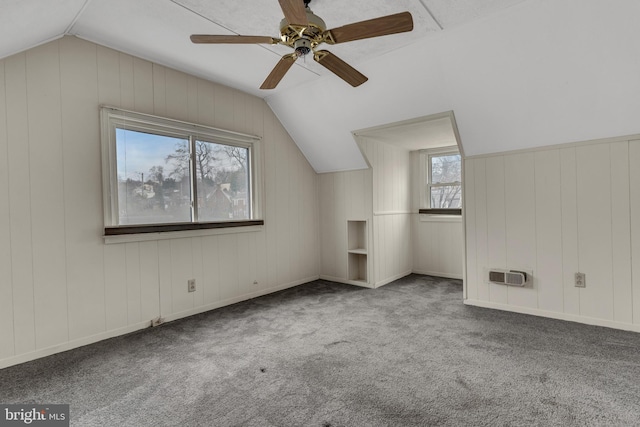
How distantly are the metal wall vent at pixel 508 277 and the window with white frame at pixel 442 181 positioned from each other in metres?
1.65

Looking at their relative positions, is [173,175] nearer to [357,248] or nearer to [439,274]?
[357,248]

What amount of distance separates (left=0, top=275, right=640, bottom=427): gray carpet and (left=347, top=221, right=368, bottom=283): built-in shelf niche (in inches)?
59.4

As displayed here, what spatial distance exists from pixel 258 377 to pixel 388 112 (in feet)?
9.47

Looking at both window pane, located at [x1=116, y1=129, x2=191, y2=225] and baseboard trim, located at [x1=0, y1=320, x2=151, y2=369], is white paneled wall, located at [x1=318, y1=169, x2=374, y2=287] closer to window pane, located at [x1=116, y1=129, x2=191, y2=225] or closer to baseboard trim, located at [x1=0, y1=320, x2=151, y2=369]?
window pane, located at [x1=116, y1=129, x2=191, y2=225]

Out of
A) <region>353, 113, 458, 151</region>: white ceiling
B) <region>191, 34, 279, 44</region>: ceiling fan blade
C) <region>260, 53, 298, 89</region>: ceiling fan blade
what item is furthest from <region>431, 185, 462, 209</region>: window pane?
<region>191, 34, 279, 44</region>: ceiling fan blade

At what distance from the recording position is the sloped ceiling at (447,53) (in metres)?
2.21

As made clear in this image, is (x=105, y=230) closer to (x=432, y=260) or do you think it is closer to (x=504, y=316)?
(x=504, y=316)

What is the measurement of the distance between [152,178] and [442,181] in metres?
4.06

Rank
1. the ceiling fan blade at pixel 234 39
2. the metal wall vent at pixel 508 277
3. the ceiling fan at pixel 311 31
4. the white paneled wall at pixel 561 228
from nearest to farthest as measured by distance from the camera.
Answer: the ceiling fan at pixel 311 31 < the ceiling fan blade at pixel 234 39 < the white paneled wall at pixel 561 228 < the metal wall vent at pixel 508 277

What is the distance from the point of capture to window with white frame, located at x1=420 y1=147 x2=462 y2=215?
4.98m

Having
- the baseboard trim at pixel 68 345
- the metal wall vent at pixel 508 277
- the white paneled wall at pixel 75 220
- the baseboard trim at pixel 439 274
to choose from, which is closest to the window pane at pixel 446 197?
the baseboard trim at pixel 439 274

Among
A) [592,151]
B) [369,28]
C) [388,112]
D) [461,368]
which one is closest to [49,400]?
[461,368]

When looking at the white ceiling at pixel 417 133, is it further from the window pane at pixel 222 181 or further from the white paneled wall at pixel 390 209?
the window pane at pixel 222 181

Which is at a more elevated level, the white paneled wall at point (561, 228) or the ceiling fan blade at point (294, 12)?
the ceiling fan blade at point (294, 12)
